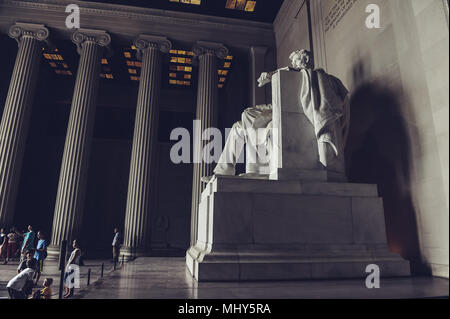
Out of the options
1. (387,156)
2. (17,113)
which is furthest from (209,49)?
(387,156)

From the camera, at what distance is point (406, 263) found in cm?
441

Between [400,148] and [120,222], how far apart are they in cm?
1782

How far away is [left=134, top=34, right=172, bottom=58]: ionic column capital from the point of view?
1481 centimetres

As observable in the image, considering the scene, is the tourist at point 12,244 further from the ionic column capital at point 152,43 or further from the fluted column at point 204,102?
the ionic column capital at point 152,43

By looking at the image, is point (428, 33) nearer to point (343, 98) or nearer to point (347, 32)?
point (343, 98)

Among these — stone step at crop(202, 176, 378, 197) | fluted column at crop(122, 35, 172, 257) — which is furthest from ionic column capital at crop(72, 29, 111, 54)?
stone step at crop(202, 176, 378, 197)

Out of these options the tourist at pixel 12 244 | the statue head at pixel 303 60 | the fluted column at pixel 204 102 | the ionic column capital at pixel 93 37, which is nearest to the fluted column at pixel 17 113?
the tourist at pixel 12 244

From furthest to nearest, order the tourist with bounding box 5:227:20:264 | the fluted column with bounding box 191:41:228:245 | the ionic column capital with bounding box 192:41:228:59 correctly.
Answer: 1. the ionic column capital with bounding box 192:41:228:59
2. the fluted column with bounding box 191:41:228:245
3. the tourist with bounding box 5:227:20:264

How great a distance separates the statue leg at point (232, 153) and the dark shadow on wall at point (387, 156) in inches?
118

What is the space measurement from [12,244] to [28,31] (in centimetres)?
992

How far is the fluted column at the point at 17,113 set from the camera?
12586mm

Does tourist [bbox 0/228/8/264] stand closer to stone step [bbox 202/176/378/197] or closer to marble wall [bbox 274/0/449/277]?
stone step [bbox 202/176/378/197]

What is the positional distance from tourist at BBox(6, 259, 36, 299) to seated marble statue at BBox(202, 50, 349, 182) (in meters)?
3.52

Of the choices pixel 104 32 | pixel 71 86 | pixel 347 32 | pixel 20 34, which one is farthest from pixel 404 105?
pixel 71 86
